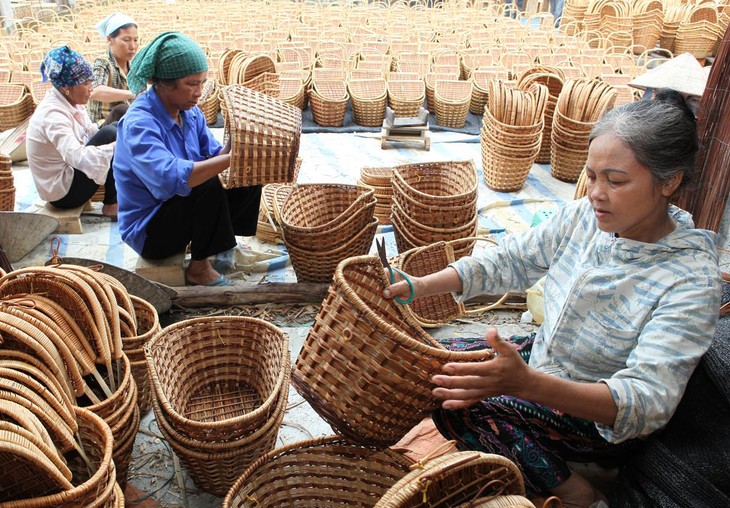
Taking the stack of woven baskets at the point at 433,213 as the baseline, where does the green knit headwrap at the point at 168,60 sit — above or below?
above

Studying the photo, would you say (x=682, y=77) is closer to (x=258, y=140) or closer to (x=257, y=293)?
(x=258, y=140)

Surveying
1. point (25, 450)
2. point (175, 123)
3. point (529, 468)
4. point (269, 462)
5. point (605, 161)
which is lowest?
point (269, 462)

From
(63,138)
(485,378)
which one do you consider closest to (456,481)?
(485,378)

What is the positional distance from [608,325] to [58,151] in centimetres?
312

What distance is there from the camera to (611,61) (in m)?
7.62

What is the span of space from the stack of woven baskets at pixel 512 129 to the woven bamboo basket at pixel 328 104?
1.95m

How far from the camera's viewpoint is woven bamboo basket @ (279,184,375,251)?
2818 mm

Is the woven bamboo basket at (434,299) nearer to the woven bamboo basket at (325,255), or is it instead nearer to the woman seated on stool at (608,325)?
the woven bamboo basket at (325,255)

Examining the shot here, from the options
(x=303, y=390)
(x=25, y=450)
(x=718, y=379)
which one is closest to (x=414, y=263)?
(x=303, y=390)

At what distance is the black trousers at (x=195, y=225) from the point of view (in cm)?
280

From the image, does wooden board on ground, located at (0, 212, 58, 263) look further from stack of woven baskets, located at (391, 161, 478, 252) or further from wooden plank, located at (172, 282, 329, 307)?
stack of woven baskets, located at (391, 161, 478, 252)

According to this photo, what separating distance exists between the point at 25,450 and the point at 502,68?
22.2 feet

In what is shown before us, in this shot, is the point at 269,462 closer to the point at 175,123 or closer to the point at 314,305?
the point at 314,305

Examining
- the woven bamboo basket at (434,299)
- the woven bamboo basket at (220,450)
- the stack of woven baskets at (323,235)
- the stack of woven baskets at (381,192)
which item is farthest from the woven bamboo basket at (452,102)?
the woven bamboo basket at (220,450)
